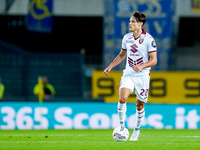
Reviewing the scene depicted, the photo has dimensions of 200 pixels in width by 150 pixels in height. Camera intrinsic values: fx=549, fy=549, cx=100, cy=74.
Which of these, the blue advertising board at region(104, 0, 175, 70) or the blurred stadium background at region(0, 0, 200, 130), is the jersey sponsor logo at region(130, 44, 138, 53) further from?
the blue advertising board at region(104, 0, 175, 70)

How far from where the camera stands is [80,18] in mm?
27156

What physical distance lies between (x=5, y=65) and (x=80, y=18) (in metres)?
7.38

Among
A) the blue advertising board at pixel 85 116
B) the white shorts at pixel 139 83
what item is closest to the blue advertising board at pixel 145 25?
the blue advertising board at pixel 85 116

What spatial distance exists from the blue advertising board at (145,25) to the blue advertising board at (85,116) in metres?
3.64

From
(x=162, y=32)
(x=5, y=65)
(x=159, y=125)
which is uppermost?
(x=162, y=32)

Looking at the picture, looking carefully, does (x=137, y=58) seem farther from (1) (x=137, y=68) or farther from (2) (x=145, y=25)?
(2) (x=145, y=25)

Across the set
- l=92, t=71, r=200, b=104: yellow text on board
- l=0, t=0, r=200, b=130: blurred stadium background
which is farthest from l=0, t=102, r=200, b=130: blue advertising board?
l=92, t=71, r=200, b=104: yellow text on board

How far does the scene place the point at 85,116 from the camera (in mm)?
16641

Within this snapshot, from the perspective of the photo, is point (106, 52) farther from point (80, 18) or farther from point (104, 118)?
point (80, 18)

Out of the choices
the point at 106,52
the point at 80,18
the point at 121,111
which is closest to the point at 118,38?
the point at 106,52

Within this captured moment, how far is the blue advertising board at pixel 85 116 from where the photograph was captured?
16.5 meters

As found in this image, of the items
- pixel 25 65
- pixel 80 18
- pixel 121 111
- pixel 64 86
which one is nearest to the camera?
pixel 121 111

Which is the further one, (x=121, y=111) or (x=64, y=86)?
(x=64, y=86)

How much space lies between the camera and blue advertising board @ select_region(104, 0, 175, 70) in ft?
65.8
